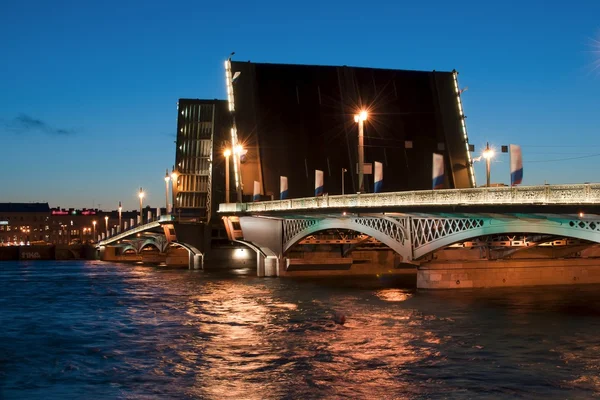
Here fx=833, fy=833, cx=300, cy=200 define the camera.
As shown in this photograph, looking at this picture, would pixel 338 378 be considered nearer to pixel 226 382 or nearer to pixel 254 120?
pixel 226 382

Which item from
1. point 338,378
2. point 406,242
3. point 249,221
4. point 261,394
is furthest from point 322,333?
point 249,221

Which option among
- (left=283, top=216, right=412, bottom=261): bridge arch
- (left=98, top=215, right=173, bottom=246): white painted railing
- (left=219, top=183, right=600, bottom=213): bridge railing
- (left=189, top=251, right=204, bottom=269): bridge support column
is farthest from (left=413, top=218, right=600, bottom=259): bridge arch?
(left=189, top=251, right=204, bottom=269): bridge support column

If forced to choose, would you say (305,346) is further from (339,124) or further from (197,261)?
(197,261)

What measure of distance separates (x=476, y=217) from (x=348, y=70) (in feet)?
94.8

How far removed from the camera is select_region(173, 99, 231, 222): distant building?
7825 centimetres

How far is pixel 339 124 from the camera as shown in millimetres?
59625

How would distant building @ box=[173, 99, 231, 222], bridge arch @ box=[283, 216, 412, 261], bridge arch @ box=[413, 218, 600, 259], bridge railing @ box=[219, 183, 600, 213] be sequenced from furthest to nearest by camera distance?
1. distant building @ box=[173, 99, 231, 222]
2. bridge arch @ box=[283, 216, 412, 261]
3. bridge arch @ box=[413, 218, 600, 259]
4. bridge railing @ box=[219, 183, 600, 213]

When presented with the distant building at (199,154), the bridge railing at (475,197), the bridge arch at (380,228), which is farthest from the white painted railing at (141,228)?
the bridge railing at (475,197)

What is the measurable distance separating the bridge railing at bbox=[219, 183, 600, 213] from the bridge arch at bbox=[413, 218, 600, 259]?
220cm

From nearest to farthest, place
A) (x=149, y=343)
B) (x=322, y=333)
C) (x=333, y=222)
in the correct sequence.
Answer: (x=149, y=343) → (x=322, y=333) → (x=333, y=222)

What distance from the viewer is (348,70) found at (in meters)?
59.1

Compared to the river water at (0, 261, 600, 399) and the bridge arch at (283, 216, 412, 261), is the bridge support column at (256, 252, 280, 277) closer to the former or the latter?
the bridge arch at (283, 216, 412, 261)

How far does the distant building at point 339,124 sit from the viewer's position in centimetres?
5828

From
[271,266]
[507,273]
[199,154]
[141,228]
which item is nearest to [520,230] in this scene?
[507,273]
